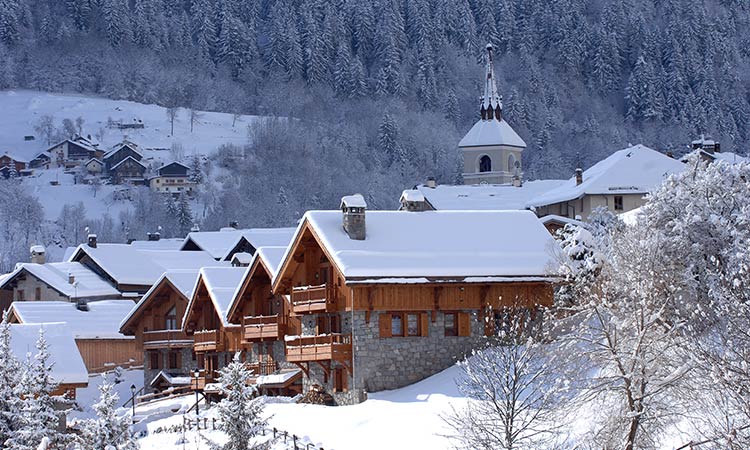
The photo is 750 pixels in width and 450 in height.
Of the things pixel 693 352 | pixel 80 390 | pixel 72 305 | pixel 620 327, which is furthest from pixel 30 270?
pixel 693 352

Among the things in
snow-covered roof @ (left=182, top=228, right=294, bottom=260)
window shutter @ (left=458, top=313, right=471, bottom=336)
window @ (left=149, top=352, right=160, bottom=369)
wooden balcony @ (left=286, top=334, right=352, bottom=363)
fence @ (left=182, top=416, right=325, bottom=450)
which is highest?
snow-covered roof @ (left=182, top=228, right=294, bottom=260)

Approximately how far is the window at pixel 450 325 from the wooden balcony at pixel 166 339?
67.5ft

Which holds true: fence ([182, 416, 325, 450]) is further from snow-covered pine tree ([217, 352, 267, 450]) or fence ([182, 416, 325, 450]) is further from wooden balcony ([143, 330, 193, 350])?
wooden balcony ([143, 330, 193, 350])

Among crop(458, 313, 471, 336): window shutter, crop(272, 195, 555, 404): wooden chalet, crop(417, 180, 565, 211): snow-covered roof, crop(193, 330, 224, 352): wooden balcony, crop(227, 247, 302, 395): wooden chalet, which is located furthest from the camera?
crop(417, 180, 565, 211): snow-covered roof

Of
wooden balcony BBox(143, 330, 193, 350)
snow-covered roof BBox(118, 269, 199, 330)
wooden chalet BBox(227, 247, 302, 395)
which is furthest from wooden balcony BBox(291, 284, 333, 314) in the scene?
wooden balcony BBox(143, 330, 193, 350)

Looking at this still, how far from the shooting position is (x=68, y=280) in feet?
306

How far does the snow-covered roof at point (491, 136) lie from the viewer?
525 feet

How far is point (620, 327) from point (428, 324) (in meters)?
17.6

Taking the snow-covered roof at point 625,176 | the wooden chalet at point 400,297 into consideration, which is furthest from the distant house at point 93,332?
the snow-covered roof at point 625,176

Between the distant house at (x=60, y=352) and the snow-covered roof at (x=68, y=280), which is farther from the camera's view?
the snow-covered roof at (x=68, y=280)

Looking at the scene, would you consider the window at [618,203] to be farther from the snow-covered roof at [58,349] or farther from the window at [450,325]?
the window at [450,325]

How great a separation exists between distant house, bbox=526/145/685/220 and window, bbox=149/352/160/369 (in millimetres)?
27562

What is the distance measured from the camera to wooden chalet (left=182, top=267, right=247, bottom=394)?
210 feet

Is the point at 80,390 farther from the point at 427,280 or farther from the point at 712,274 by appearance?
the point at 712,274
